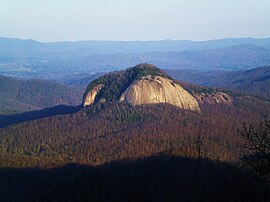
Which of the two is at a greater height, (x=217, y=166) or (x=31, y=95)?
(x=217, y=166)

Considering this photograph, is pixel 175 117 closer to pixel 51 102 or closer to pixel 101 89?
pixel 101 89

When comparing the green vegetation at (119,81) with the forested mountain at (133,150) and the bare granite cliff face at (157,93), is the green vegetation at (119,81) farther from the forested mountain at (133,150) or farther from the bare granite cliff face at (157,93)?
the bare granite cliff face at (157,93)

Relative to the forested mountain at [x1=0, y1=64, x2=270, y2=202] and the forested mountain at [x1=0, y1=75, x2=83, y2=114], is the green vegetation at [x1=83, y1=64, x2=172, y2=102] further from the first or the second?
the forested mountain at [x1=0, y1=75, x2=83, y2=114]

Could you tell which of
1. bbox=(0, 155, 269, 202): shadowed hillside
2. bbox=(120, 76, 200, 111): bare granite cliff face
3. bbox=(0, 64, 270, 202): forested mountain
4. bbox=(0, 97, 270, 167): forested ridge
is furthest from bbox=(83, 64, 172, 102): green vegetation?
bbox=(0, 155, 269, 202): shadowed hillside

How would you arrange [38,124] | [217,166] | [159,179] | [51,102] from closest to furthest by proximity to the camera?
1. [159,179]
2. [217,166]
3. [38,124]
4. [51,102]

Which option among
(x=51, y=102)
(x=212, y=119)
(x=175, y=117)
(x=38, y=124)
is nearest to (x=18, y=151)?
(x=38, y=124)

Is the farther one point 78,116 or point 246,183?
point 78,116

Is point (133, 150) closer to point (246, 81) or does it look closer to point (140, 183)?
point (140, 183)
